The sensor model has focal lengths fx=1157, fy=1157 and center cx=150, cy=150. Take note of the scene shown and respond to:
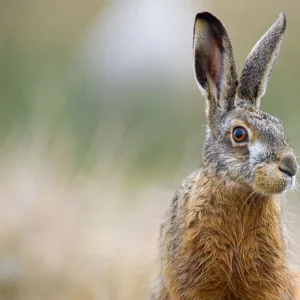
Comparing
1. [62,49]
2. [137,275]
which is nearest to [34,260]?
[137,275]

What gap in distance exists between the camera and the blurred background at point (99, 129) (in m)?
8.66

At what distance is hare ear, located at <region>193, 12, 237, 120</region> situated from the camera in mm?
7480

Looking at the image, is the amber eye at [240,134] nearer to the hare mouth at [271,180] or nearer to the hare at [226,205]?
the hare at [226,205]

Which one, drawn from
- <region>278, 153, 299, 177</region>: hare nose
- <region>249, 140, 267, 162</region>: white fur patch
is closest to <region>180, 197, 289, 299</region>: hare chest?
<region>249, 140, 267, 162</region>: white fur patch

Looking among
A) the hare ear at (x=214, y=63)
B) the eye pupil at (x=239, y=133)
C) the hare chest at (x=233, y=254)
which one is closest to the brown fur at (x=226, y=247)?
the hare chest at (x=233, y=254)

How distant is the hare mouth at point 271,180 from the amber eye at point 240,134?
0.96 ft

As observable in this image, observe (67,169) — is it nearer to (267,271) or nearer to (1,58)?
(267,271)

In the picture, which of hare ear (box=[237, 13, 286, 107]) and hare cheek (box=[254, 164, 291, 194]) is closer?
hare cheek (box=[254, 164, 291, 194])

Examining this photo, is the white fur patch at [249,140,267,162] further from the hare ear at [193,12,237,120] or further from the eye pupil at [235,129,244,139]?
the hare ear at [193,12,237,120]

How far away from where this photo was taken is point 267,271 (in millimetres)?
7461

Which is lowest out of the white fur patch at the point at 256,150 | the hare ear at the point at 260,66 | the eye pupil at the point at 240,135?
the white fur patch at the point at 256,150

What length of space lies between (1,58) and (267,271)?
22.3 feet

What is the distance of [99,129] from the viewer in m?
10.8

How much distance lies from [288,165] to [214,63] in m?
1.12
